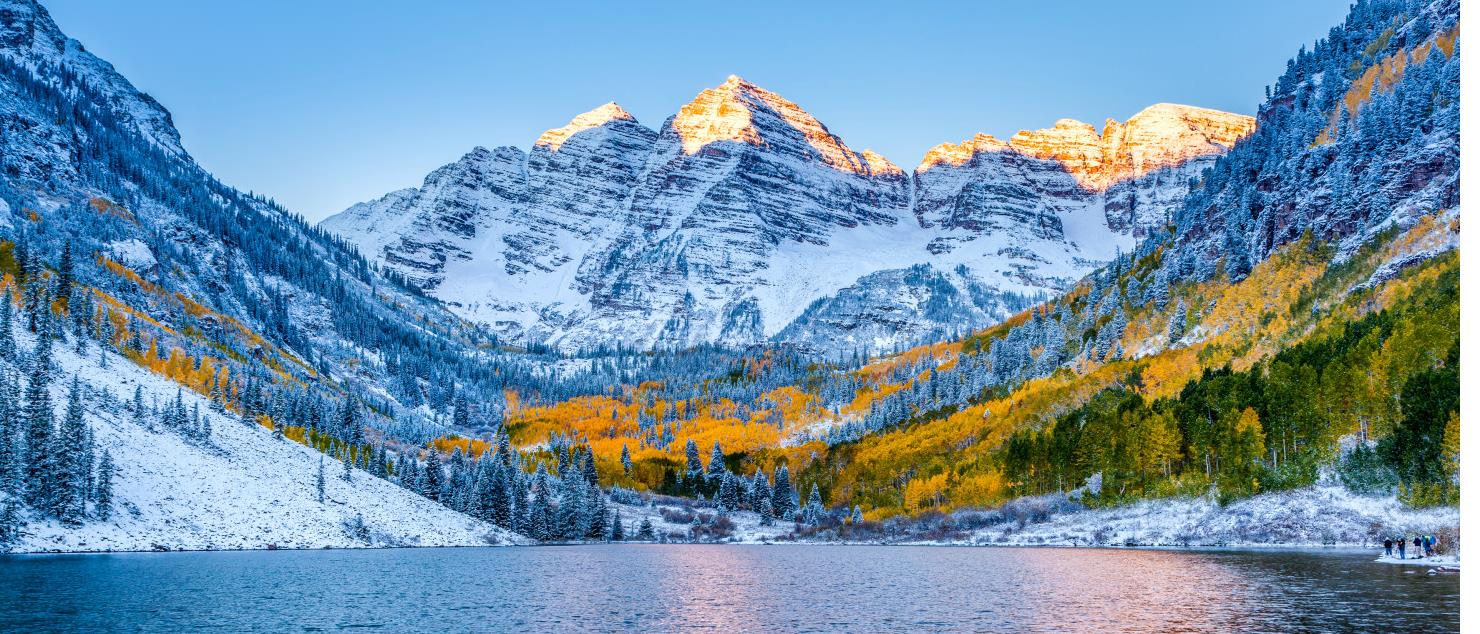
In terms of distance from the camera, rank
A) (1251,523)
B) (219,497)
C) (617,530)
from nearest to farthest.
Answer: (1251,523) < (219,497) < (617,530)

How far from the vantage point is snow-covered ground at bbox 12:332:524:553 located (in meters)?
110

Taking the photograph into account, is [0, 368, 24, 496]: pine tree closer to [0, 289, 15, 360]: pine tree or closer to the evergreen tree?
[0, 289, 15, 360]: pine tree

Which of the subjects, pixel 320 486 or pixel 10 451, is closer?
pixel 10 451

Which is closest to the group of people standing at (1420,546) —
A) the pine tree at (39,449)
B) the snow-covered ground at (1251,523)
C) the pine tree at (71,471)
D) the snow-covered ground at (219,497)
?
the snow-covered ground at (1251,523)

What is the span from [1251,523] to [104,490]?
124m

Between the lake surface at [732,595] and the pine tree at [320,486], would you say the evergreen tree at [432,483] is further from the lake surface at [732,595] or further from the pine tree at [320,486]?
the lake surface at [732,595]

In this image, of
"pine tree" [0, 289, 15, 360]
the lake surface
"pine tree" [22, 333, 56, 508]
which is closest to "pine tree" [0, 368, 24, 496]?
"pine tree" [22, 333, 56, 508]

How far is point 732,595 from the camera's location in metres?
75.1

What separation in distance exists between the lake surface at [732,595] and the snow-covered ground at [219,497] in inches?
456

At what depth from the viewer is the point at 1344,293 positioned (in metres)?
157

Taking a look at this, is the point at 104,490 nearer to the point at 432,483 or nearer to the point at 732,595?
the point at 432,483

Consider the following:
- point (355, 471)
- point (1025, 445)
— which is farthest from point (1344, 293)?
point (355, 471)

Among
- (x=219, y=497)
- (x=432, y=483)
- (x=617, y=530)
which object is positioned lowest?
(x=617, y=530)

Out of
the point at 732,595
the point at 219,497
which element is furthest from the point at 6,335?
the point at 732,595
